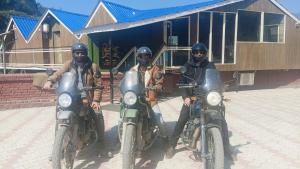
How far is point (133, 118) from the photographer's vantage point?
158 inches

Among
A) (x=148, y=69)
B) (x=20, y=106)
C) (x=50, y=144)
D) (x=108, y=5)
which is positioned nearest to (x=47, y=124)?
(x=50, y=144)

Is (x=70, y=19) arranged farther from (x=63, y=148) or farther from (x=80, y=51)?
(x=63, y=148)

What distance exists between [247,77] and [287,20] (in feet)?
11.7

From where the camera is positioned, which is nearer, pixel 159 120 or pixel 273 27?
pixel 159 120

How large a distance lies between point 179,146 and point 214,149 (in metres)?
1.85

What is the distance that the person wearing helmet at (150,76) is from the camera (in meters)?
4.80

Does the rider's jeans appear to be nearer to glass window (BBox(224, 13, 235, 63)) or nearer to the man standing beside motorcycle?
the man standing beside motorcycle

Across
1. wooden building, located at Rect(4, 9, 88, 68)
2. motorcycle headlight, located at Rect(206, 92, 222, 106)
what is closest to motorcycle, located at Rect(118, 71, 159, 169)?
motorcycle headlight, located at Rect(206, 92, 222, 106)

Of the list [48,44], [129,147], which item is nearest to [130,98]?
[129,147]

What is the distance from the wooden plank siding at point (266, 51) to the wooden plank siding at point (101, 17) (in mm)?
7018

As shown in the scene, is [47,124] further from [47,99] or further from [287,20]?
[287,20]

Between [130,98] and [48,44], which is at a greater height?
[48,44]

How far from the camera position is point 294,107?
31.6ft

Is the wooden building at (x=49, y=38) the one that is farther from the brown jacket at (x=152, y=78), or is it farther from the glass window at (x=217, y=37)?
the brown jacket at (x=152, y=78)
